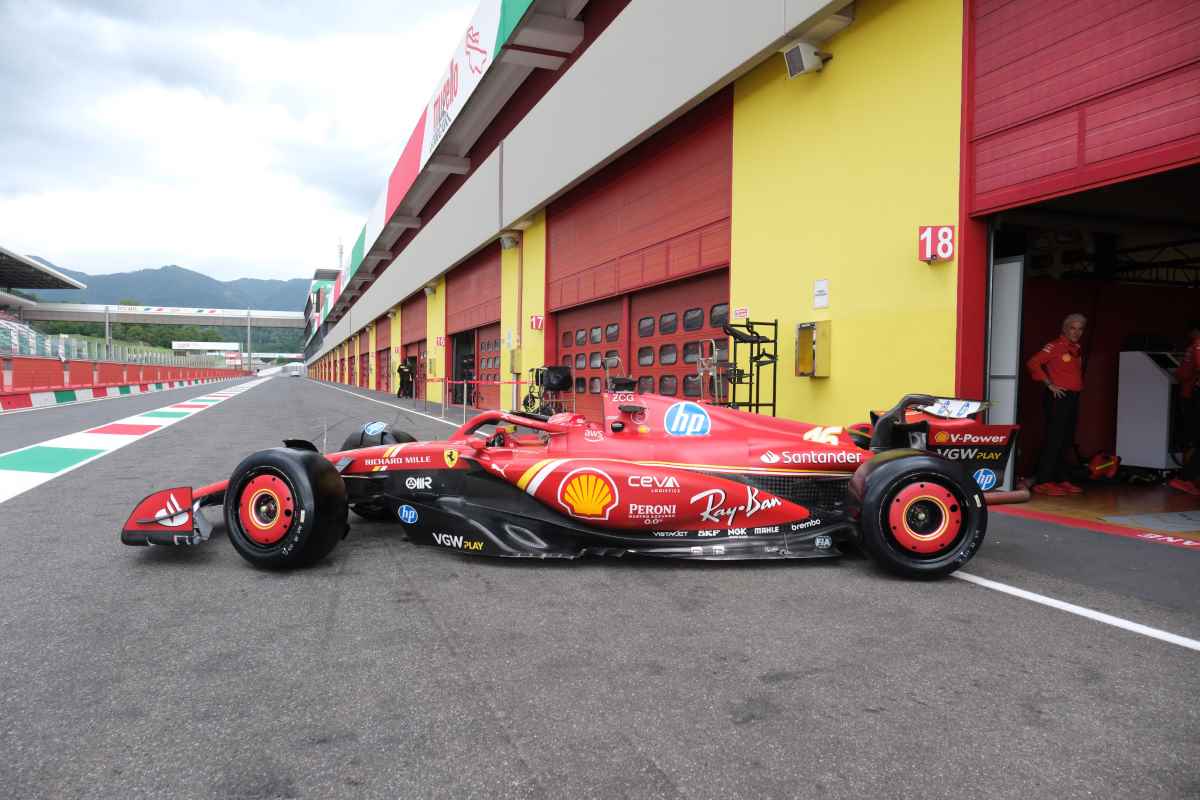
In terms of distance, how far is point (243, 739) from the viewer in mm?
1937

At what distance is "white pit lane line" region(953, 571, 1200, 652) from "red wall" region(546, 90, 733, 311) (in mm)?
6171

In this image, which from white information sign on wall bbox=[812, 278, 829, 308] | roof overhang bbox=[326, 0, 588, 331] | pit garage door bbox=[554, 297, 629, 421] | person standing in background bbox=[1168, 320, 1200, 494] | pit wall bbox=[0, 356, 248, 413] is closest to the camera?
person standing in background bbox=[1168, 320, 1200, 494]

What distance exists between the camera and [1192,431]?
281 inches

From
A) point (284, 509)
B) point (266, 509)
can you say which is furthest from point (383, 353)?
point (284, 509)

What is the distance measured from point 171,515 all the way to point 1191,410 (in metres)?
9.13

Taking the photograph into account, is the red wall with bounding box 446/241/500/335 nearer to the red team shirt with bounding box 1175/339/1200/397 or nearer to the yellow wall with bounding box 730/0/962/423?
the yellow wall with bounding box 730/0/962/423

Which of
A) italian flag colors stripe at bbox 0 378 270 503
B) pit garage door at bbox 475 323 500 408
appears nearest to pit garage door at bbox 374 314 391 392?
pit garage door at bbox 475 323 500 408

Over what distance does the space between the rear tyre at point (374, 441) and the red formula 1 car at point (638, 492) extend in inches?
19.6

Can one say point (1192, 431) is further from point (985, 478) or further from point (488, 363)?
point (488, 363)

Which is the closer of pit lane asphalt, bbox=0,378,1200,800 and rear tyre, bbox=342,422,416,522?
pit lane asphalt, bbox=0,378,1200,800

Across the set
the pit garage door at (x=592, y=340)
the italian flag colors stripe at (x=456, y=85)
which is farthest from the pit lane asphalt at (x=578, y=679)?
the italian flag colors stripe at (x=456, y=85)

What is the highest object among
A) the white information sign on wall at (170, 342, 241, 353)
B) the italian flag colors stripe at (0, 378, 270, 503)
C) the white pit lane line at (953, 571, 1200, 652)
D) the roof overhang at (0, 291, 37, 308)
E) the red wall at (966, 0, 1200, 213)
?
the roof overhang at (0, 291, 37, 308)

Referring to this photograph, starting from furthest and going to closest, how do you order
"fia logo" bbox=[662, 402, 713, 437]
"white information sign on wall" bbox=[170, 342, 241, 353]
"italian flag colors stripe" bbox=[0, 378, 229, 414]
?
"white information sign on wall" bbox=[170, 342, 241, 353] < "italian flag colors stripe" bbox=[0, 378, 229, 414] < "fia logo" bbox=[662, 402, 713, 437]

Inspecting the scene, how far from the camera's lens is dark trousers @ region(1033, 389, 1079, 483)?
6.63 metres
